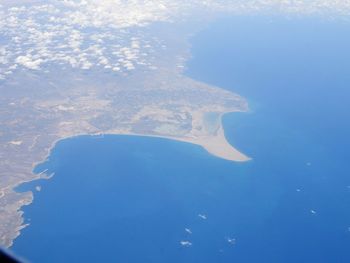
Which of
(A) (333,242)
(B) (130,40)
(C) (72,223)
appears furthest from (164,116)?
(B) (130,40)

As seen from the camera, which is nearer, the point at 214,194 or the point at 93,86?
the point at 214,194

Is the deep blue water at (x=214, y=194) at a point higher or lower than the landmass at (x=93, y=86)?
higher

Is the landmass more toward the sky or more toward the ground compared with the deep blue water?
more toward the ground

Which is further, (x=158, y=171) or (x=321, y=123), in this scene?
(x=321, y=123)

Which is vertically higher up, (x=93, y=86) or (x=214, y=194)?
(x=214, y=194)

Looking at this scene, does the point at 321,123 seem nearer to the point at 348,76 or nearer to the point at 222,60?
the point at 348,76

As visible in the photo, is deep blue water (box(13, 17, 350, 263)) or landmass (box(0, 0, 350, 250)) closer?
deep blue water (box(13, 17, 350, 263))

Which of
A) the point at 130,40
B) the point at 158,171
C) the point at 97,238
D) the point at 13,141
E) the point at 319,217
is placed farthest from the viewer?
the point at 130,40

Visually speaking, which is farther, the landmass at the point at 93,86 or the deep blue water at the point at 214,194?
the landmass at the point at 93,86
